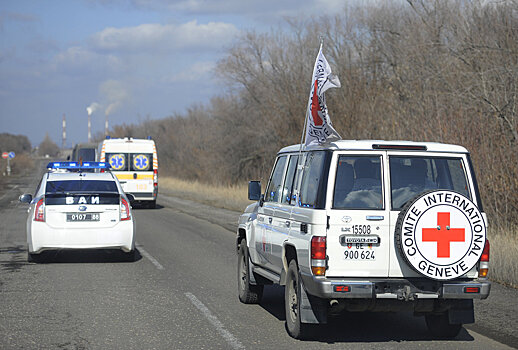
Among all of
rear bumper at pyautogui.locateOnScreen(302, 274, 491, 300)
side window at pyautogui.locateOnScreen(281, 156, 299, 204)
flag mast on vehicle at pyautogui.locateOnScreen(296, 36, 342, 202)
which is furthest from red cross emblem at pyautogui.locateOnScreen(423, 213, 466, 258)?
side window at pyautogui.locateOnScreen(281, 156, 299, 204)

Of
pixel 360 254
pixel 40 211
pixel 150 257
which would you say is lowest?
pixel 150 257

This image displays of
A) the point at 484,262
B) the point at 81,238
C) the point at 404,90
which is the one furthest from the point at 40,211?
the point at 404,90

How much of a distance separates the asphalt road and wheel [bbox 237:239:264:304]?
0.14 meters

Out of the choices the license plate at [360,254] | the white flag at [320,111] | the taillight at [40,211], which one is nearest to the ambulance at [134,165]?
the taillight at [40,211]

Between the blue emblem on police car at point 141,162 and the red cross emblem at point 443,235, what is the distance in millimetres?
23637

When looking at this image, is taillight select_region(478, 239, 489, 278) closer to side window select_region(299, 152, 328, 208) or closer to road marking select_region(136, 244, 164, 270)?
side window select_region(299, 152, 328, 208)

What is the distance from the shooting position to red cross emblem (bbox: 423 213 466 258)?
6.84m

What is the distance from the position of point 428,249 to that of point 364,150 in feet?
3.67

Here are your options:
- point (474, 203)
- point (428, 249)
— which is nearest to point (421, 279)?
point (428, 249)

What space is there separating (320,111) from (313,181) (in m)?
1.17

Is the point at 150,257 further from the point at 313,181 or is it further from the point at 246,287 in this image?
the point at 313,181

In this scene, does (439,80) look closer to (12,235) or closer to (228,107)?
(12,235)

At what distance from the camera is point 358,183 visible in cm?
720

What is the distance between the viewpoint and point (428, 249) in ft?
22.5
